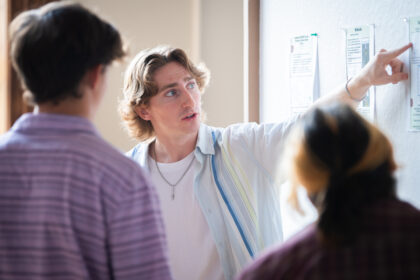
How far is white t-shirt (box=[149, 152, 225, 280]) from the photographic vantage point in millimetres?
1503

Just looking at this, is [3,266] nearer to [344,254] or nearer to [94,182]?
[94,182]

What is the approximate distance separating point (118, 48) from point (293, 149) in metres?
0.43

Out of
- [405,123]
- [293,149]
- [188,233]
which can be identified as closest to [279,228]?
[188,233]

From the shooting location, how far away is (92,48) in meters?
0.89

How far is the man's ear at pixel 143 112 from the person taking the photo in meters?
1.77

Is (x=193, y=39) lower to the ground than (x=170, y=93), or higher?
higher

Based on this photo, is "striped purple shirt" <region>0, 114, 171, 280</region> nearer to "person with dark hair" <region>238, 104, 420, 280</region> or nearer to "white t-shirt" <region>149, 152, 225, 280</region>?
"person with dark hair" <region>238, 104, 420, 280</region>

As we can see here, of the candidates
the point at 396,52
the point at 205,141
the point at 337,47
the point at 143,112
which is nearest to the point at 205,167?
the point at 205,141

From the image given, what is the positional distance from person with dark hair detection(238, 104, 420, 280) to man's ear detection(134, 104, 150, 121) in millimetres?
1067

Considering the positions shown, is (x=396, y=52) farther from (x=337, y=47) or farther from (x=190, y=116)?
(x=190, y=116)

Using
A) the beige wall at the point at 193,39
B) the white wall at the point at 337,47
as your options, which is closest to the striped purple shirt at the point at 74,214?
the white wall at the point at 337,47

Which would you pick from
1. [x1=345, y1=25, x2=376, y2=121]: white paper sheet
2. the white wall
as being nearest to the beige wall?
the white wall

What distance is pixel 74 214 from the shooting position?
2.81 feet

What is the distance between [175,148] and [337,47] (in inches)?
27.3
